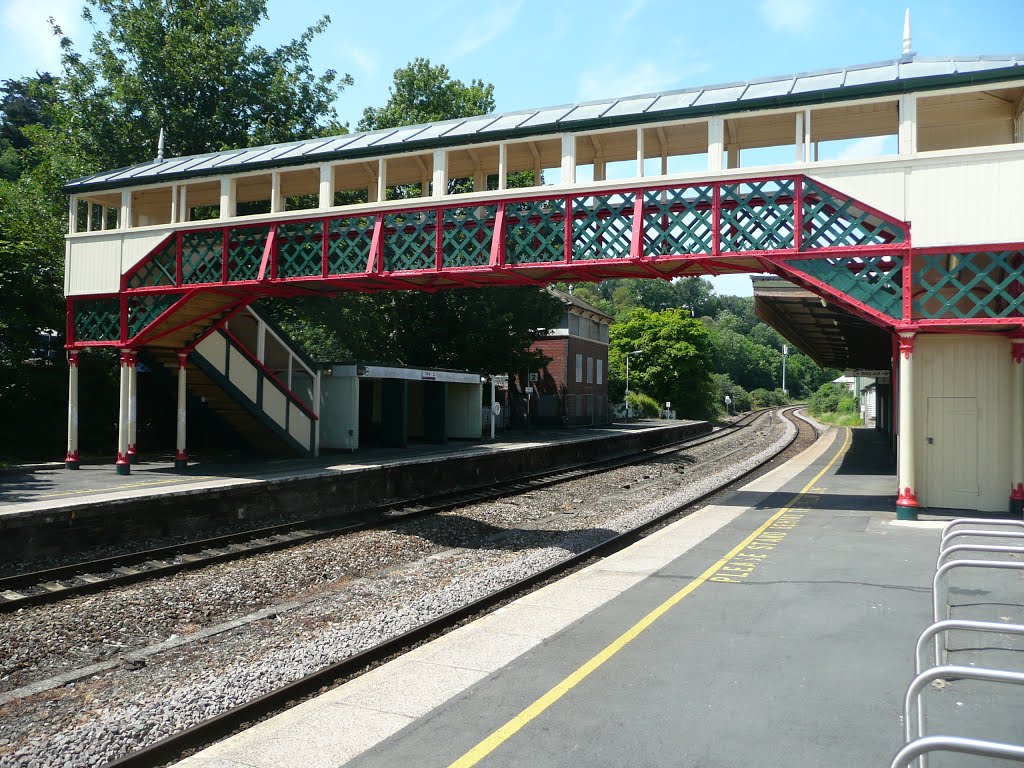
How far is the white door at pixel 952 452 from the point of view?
13836 mm

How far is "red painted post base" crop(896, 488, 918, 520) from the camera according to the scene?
13078 mm

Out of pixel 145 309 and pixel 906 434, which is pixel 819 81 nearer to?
pixel 906 434

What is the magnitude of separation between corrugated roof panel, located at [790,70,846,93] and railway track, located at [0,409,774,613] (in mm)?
10789

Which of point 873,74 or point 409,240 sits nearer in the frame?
point 873,74

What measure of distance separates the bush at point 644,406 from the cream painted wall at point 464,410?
29.9 meters

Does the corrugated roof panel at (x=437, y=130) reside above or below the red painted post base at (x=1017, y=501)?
above

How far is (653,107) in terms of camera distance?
14.6 m

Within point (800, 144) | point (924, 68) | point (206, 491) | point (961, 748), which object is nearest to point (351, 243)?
point (206, 491)

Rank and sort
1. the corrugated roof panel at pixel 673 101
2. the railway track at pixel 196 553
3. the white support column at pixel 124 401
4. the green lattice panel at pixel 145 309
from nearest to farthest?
the railway track at pixel 196 553 → the corrugated roof panel at pixel 673 101 → the green lattice panel at pixel 145 309 → the white support column at pixel 124 401

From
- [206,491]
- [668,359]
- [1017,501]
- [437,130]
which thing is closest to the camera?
[1017,501]

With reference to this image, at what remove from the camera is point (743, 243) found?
14.0 m

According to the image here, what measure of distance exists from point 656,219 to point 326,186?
7127mm

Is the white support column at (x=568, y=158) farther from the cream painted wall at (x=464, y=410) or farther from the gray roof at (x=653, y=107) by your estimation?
the cream painted wall at (x=464, y=410)

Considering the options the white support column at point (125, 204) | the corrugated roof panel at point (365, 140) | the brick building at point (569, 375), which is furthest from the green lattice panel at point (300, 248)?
the brick building at point (569, 375)
